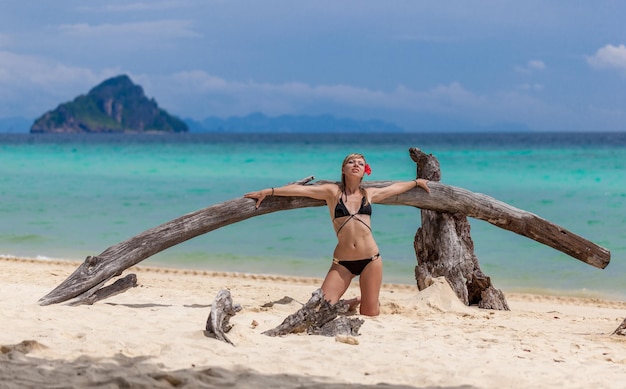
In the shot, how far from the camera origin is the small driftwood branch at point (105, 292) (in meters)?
7.10

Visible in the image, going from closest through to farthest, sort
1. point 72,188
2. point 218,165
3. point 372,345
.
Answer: point 372,345, point 72,188, point 218,165

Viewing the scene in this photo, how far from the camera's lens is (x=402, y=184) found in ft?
24.7

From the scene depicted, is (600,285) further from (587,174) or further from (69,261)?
(587,174)

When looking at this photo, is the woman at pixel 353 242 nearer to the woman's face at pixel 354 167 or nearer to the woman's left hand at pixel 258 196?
the woman's face at pixel 354 167

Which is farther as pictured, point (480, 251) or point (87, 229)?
point (87, 229)

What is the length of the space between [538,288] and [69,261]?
7283 millimetres

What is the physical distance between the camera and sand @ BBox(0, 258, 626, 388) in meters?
4.93

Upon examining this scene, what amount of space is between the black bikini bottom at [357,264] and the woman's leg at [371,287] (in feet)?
0.11

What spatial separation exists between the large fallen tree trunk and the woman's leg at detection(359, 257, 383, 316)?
0.80m

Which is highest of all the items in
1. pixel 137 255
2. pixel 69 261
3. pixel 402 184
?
pixel 402 184

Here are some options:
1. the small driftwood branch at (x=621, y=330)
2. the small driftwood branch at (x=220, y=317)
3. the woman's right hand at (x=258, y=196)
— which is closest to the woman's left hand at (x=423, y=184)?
the woman's right hand at (x=258, y=196)

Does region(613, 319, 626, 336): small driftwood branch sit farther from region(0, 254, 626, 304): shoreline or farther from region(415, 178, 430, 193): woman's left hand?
region(0, 254, 626, 304): shoreline

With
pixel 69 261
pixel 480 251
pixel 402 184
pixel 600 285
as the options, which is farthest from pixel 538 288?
pixel 69 261

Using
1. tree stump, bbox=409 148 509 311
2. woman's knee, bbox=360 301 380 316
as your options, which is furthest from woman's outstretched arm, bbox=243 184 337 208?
tree stump, bbox=409 148 509 311
